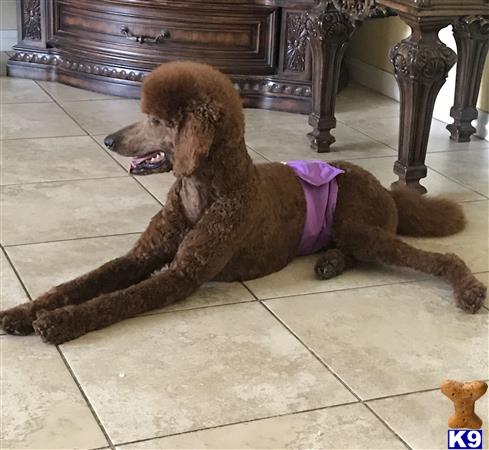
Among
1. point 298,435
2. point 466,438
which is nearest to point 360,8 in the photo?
point 298,435

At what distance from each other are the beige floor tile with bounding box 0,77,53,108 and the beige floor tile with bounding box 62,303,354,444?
193 centimetres

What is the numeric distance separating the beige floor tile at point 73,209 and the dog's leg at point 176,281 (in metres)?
0.44

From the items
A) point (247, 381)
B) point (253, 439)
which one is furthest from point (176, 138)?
point (253, 439)

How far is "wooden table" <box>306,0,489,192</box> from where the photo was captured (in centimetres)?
250

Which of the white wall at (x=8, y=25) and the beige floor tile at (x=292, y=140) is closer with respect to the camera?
the beige floor tile at (x=292, y=140)

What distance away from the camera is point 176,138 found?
2012 millimetres

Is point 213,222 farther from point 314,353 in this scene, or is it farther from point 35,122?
point 35,122

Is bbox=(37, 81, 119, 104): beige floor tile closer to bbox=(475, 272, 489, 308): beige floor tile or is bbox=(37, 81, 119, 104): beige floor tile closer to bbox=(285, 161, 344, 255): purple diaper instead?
bbox=(285, 161, 344, 255): purple diaper

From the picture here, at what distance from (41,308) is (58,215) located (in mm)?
650

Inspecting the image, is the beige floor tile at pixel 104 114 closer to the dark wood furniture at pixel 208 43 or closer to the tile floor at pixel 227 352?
the dark wood furniture at pixel 208 43

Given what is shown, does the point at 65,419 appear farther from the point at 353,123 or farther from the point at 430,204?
the point at 353,123

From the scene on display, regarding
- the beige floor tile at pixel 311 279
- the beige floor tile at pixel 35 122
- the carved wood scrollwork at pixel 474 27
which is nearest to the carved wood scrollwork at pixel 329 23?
the carved wood scrollwork at pixel 474 27

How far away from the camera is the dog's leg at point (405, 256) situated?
2.12 meters

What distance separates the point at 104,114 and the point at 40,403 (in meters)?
2.01
